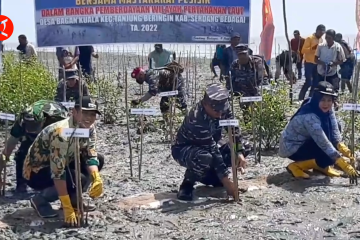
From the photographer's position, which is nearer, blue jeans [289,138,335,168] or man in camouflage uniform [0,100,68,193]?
man in camouflage uniform [0,100,68,193]

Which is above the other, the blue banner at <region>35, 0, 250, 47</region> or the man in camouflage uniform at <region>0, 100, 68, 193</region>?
the blue banner at <region>35, 0, 250, 47</region>

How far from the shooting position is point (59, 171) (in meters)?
4.95

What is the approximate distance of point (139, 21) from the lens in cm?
1114

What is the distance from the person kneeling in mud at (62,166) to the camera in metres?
4.95

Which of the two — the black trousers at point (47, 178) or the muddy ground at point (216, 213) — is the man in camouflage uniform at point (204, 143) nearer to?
the muddy ground at point (216, 213)

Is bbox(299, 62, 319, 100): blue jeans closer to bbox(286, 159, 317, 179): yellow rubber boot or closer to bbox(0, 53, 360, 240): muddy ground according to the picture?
bbox(0, 53, 360, 240): muddy ground

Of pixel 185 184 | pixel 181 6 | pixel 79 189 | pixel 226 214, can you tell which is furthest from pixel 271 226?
pixel 181 6

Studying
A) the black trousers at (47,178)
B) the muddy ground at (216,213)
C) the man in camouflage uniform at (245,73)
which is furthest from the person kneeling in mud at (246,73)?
the black trousers at (47,178)

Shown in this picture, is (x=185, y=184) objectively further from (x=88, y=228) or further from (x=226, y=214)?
(x=88, y=228)

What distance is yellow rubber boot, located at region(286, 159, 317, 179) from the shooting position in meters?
6.35

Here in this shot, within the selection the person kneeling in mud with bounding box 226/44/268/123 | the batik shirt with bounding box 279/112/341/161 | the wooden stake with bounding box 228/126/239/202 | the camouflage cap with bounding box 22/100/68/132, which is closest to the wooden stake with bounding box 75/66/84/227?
the camouflage cap with bounding box 22/100/68/132

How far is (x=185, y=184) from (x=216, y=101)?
0.79m

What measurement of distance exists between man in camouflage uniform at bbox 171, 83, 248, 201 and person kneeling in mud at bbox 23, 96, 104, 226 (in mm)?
796

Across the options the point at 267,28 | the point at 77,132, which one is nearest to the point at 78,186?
the point at 77,132
